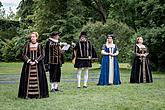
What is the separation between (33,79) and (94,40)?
12943 millimetres

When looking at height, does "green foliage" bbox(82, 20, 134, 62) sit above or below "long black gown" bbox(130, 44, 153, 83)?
above

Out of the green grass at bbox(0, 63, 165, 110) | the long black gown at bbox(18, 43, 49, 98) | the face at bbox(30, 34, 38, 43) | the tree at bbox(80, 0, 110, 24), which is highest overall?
the tree at bbox(80, 0, 110, 24)

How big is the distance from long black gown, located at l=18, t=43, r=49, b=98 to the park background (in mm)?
337

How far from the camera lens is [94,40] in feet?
75.8

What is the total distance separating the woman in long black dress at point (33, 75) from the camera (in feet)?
34.0

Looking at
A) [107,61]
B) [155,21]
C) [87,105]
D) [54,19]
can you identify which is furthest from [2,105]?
[54,19]

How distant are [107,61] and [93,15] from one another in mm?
26430

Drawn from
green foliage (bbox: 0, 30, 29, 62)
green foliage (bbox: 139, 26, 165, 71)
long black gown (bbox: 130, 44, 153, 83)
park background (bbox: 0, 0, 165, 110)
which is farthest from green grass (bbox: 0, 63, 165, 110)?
green foliage (bbox: 0, 30, 29, 62)

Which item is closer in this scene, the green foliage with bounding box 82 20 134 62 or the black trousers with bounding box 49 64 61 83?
the black trousers with bounding box 49 64 61 83

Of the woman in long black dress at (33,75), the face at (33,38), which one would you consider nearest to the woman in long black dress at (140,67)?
the woman in long black dress at (33,75)

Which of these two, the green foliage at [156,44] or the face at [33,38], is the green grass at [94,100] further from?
the green foliage at [156,44]

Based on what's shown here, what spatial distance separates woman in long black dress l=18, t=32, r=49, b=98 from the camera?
10359mm

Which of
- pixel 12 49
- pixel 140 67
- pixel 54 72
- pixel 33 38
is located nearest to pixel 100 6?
pixel 12 49

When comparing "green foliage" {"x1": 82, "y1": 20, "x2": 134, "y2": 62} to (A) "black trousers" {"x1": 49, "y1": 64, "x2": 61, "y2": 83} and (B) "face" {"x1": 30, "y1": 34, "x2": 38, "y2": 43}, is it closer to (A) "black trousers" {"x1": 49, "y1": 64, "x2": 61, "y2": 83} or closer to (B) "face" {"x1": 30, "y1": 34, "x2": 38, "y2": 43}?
(A) "black trousers" {"x1": 49, "y1": 64, "x2": 61, "y2": 83}
